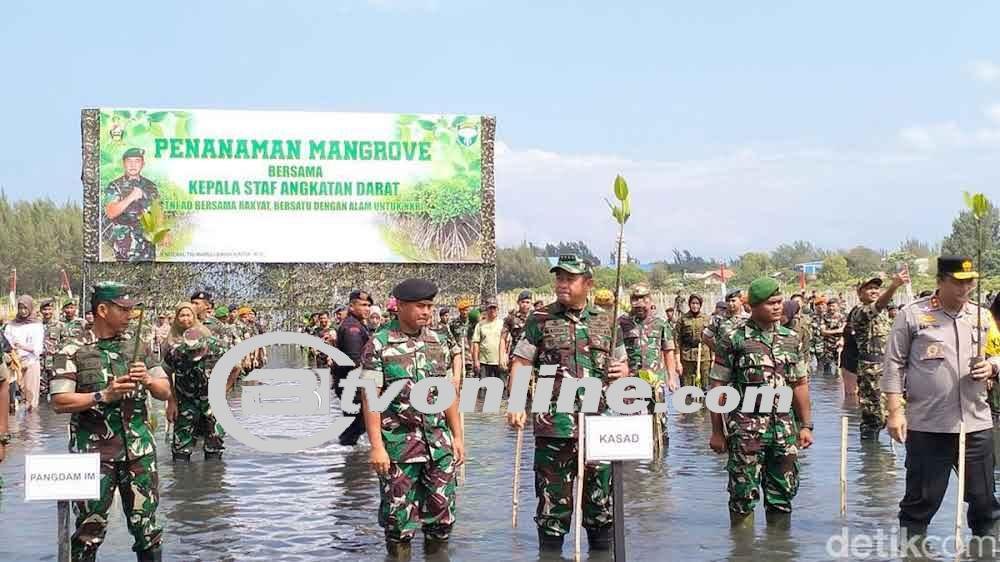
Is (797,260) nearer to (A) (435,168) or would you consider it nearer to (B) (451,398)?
(A) (435,168)

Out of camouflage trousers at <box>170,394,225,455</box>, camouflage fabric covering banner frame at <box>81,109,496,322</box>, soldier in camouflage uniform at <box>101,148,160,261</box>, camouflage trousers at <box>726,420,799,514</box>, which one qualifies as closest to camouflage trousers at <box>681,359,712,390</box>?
camouflage trousers at <box>170,394,225,455</box>

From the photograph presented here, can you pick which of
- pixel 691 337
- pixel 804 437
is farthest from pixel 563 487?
pixel 691 337

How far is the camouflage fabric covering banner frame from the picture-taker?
39656 mm

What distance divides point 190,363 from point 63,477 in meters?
6.59

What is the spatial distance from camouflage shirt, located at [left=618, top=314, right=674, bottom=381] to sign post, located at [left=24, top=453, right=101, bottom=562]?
20.0 feet

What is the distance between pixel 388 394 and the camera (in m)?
7.38

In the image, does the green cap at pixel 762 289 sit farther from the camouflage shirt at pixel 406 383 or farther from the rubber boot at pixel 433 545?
the rubber boot at pixel 433 545

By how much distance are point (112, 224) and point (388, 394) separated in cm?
3315

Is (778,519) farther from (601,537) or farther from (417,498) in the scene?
(417,498)

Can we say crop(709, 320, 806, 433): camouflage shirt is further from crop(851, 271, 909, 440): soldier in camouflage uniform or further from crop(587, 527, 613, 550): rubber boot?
crop(851, 271, 909, 440): soldier in camouflage uniform

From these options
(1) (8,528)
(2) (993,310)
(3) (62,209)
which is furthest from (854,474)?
(3) (62,209)

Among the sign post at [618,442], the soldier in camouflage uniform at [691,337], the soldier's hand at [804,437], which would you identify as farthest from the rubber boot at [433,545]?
the soldier in camouflage uniform at [691,337]

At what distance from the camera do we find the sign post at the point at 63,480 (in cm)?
599

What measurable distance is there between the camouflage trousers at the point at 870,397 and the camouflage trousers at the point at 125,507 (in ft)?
28.3
